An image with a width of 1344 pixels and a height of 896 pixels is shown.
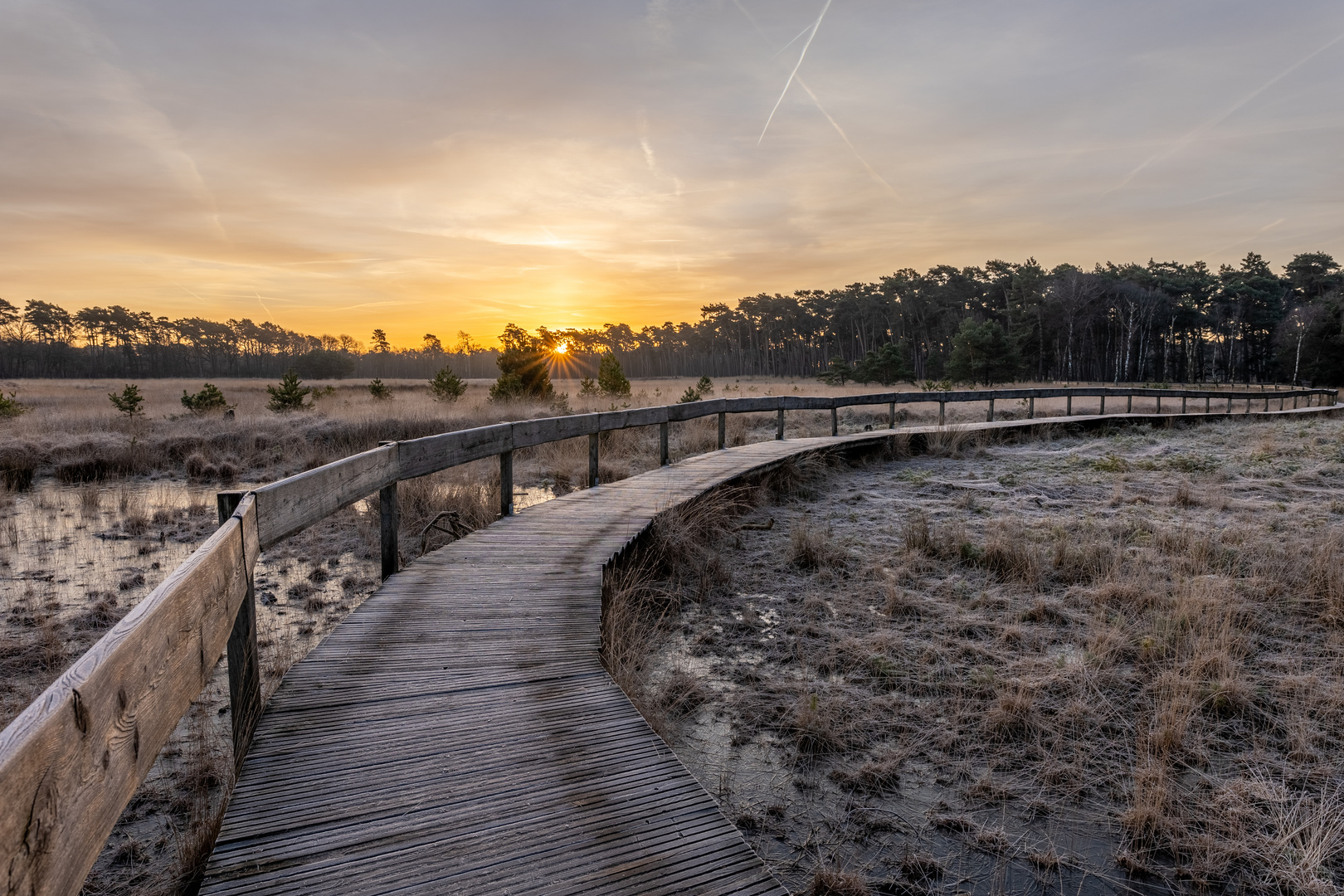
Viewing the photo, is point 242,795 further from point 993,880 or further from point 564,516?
point 564,516

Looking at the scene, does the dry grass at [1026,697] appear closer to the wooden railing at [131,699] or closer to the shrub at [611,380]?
the wooden railing at [131,699]

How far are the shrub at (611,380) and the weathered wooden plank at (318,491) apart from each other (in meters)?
22.9

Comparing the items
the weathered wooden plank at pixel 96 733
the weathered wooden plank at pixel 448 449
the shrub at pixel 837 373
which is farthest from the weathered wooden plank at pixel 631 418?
the shrub at pixel 837 373

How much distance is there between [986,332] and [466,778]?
5474 centimetres

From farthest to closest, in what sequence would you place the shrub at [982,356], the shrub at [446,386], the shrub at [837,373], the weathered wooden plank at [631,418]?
1. the shrub at [837,373]
2. the shrub at [982,356]
3. the shrub at [446,386]
4. the weathered wooden plank at [631,418]

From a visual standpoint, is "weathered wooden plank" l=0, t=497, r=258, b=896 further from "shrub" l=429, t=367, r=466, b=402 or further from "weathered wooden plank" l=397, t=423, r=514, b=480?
A: "shrub" l=429, t=367, r=466, b=402

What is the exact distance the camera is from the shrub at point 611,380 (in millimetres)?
27875

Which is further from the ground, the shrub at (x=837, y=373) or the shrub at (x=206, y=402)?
the shrub at (x=837, y=373)

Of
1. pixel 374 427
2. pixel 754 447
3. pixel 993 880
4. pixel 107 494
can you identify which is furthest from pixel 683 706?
pixel 374 427

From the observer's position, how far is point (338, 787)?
2398 mm

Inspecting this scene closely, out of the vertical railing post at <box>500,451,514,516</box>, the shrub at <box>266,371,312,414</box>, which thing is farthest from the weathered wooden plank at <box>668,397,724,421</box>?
the shrub at <box>266,371,312,414</box>

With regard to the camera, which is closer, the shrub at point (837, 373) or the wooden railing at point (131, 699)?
the wooden railing at point (131, 699)

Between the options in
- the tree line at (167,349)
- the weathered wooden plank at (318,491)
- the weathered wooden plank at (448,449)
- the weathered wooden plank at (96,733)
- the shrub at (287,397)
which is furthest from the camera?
the tree line at (167,349)

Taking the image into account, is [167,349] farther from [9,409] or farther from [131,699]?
[131,699]
